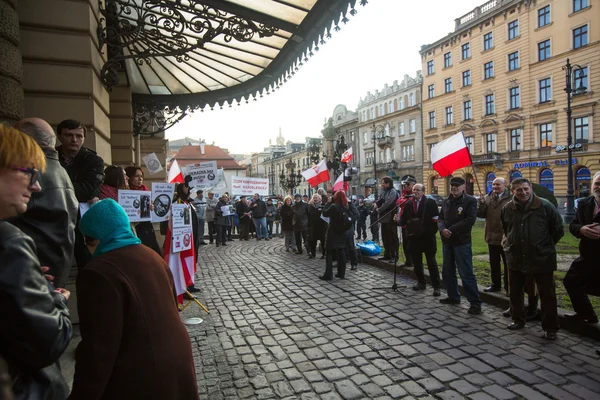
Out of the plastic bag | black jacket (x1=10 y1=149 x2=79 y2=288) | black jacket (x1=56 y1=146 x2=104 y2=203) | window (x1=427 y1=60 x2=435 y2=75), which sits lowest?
the plastic bag

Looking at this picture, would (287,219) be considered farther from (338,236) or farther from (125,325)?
(125,325)

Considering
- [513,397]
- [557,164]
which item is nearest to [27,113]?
[513,397]

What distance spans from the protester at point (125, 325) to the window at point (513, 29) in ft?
156

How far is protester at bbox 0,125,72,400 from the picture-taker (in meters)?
1.20

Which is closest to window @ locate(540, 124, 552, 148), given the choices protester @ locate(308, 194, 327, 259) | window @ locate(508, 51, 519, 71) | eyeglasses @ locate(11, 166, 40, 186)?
window @ locate(508, 51, 519, 71)

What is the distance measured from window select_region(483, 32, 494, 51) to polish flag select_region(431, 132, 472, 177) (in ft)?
138

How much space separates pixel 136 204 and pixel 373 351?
3600 mm

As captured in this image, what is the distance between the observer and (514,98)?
1577 inches

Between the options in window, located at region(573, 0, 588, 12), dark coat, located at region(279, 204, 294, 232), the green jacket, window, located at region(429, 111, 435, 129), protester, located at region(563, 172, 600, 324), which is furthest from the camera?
window, located at region(429, 111, 435, 129)

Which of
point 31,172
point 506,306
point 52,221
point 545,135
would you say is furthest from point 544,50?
point 31,172

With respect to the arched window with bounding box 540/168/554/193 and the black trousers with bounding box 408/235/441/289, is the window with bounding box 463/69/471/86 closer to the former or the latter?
the arched window with bounding box 540/168/554/193

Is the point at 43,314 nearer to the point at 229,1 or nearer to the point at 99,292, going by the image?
the point at 99,292

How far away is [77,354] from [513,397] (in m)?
3.53

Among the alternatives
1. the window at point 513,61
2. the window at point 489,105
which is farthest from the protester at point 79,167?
the window at point 489,105
